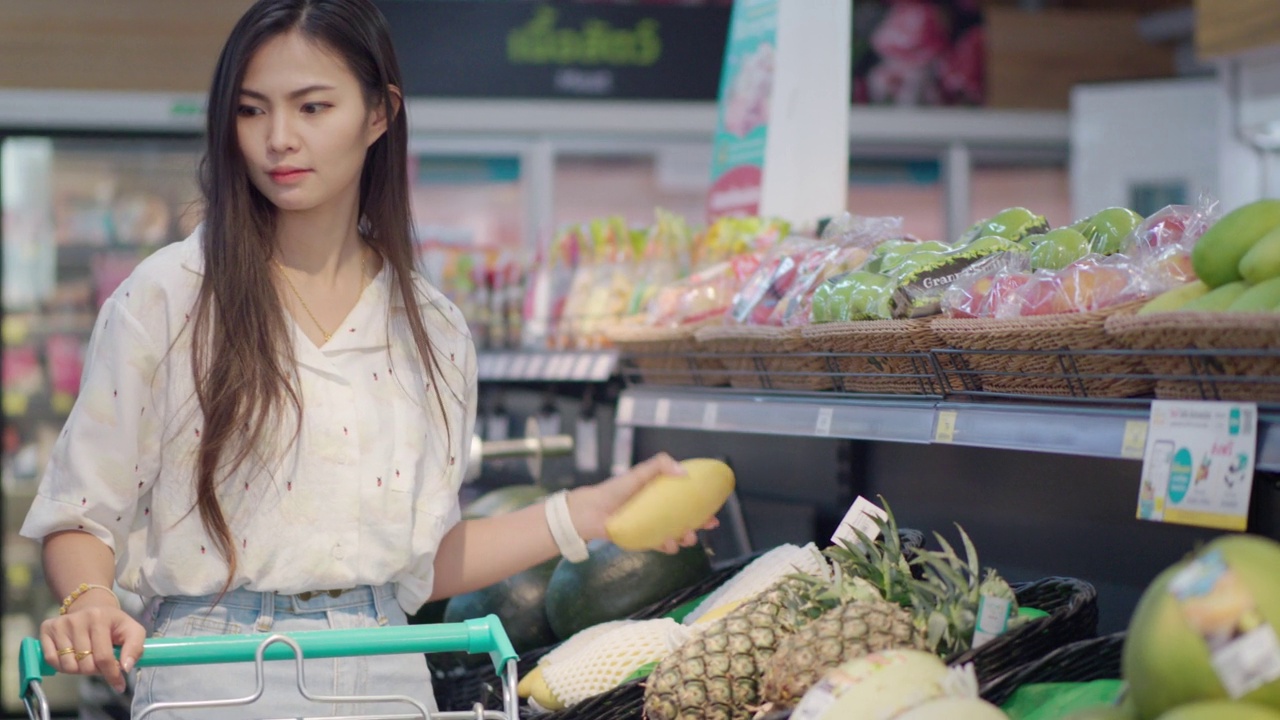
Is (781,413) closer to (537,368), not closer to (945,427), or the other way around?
(945,427)

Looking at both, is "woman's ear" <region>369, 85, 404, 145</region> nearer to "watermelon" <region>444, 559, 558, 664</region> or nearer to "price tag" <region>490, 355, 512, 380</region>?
"watermelon" <region>444, 559, 558, 664</region>

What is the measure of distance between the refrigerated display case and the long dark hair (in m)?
4.47

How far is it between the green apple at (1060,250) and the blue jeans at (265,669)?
1.05m

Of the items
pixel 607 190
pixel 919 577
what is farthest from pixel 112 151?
pixel 919 577

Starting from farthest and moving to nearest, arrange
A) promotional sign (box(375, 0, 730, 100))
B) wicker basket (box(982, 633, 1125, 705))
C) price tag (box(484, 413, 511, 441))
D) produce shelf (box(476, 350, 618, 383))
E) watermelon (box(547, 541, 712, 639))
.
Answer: promotional sign (box(375, 0, 730, 100)) < price tag (box(484, 413, 511, 441)) < produce shelf (box(476, 350, 618, 383)) < watermelon (box(547, 541, 712, 639)) < wicker basket (box(982, 633, 1125, 705))

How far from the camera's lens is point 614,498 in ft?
6.89

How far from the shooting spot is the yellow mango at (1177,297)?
1548 mm

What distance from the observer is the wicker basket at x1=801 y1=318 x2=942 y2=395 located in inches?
72.3

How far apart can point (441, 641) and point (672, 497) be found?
56 cm

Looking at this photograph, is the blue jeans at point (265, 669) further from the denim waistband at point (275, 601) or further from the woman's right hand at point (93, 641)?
the woman's right hand at point (93, 641)

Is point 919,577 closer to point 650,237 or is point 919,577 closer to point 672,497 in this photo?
point 672,497

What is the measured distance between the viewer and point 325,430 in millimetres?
1942

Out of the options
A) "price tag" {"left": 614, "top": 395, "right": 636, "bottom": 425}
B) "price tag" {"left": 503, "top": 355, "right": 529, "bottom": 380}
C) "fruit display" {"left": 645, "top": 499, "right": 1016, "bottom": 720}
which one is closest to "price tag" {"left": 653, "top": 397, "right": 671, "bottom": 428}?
"price tag" {"left": 614, "top": 395, "right": 636, "bottom": 425}

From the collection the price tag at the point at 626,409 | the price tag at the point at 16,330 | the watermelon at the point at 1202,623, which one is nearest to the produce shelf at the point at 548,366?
the price tag at the point at 626,409
